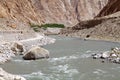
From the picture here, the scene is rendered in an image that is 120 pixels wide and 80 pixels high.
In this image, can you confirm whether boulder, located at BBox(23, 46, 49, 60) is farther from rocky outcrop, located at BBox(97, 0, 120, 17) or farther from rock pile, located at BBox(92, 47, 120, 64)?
rocky outcrop, located at BBox(97, 0, 120, 17)

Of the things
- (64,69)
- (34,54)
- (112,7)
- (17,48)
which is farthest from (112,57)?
(112,7)

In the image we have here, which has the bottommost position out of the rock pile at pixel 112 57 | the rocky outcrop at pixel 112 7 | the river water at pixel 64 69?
the river water at pixel 64 69

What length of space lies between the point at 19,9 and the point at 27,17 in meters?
8.96

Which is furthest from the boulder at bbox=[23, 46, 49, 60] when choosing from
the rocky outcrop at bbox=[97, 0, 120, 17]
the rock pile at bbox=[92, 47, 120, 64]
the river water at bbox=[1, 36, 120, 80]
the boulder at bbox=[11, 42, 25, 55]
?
the rocky outcrop at bbox=[97, 0, 120, 17]

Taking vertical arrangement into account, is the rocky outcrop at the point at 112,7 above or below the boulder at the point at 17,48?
above

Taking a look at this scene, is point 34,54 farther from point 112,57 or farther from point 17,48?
point 112,57

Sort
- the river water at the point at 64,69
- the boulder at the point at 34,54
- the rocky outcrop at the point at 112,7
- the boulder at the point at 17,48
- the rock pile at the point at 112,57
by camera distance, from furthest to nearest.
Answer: the rocky outcrop at the point at 112,7
the boulder at the point at 17,48
the boulder at the point at 34,54
the rock pile at the point at 112,57
the river water at the point at 64,69

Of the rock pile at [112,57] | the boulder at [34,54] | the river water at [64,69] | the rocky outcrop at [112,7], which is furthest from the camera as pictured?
the rocky outcrop at [112,7]

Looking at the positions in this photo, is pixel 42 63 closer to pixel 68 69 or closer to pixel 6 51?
pixel 68 69

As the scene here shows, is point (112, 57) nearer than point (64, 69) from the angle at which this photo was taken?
No

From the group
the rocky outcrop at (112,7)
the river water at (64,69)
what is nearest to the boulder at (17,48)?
the river water at (64,69)

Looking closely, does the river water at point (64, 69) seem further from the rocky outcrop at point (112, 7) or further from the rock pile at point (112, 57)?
the rocky outcrop at point (112, 7)

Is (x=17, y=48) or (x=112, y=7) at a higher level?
(x=112, y=7)

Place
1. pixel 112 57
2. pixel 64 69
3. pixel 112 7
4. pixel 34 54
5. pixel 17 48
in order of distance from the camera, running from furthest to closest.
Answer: pixel 112 7, pixel 17 48, pixel 34 54, pixel 112 57, pixel 64 69
